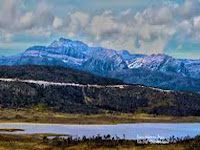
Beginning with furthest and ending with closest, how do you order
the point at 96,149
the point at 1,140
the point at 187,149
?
Result: 1. the point at 1,140
2. the point at 96,149
3. the point at 187,149

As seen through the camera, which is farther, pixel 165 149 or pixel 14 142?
pixel 14 142

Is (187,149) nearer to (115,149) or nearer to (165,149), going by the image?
(165,149)

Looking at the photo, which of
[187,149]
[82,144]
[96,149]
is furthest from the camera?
[82,144]

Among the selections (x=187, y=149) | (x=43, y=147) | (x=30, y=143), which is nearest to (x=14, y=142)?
(x=30, y=143)

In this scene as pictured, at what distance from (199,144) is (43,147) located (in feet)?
164

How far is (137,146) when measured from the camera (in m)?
152

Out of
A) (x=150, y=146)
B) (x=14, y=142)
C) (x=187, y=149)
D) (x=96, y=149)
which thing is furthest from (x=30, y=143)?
(x=187, y=149)

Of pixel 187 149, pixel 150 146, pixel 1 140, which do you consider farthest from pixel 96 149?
pixel 1 140

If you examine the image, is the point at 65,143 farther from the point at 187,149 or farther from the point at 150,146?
the point at 187,149

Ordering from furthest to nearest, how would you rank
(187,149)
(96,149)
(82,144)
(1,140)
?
(1,140) < (82,144) < (96,149) < (187,149)

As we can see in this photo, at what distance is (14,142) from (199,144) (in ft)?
216

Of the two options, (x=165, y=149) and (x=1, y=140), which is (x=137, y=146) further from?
(x=1, y=140)

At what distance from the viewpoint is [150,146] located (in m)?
152

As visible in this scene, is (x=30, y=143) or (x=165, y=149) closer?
(x=165, y=149)
